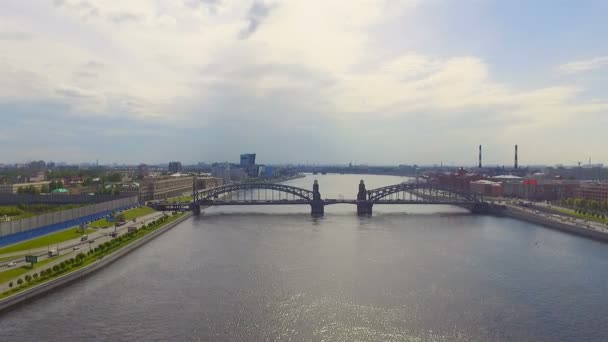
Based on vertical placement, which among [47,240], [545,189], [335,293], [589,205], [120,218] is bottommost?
[335,293]

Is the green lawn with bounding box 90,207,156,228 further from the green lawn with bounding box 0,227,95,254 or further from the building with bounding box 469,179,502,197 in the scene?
the building with bounding box 469,179,502,197

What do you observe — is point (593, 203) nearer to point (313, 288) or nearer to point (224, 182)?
point (313, 288)

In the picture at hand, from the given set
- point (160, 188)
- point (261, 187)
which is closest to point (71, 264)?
point (261, 187)

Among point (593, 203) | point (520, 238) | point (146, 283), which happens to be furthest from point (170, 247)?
point (593, 203)

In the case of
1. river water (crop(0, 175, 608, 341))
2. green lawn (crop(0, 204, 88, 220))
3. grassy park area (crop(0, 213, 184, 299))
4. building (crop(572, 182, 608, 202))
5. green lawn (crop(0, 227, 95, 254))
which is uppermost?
building (crop(572, 182, 608, 202))

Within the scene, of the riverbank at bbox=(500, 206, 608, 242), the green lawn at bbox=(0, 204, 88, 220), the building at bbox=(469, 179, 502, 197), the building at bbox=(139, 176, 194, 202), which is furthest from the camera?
the building at bbox=(469, 179, 502, 197)

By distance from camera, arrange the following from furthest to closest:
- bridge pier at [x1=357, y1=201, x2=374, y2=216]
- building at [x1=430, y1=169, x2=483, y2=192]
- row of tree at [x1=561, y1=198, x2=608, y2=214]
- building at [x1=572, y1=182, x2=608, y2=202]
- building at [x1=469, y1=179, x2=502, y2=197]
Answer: building at [x1=430, y1=169, x2=483, y2=192]
building at [x1=469, y1=179, x2=502, y2=197]
bridge pier at [x1=357, y1=201, x2=374, y2=216]
building at [x1=572, y1=182, x2=608, y2=202]
row of tree at [x1=561, y1=198, x2=608, y2=214]

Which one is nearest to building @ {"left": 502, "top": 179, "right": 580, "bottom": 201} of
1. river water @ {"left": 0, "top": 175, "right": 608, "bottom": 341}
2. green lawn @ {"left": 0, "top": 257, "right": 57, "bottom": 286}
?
river water @ {"left": 0, "top": 175, "right": 608, "bottom": 341}

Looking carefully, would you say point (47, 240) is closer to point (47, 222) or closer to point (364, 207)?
point (47, 222)
